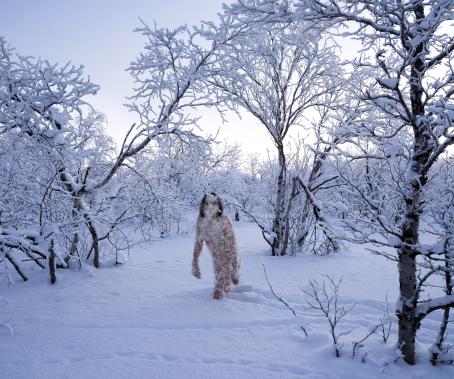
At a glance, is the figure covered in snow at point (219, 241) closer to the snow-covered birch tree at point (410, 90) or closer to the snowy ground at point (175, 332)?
the snowy ground at point (175, 332)

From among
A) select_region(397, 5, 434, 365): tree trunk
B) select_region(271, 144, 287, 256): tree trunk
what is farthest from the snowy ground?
select_region(271, 144, 287, 256): tree trunk

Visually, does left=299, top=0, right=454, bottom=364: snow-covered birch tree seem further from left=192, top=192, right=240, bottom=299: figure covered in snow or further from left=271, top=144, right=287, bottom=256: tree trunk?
left=271, top=144, right=287, bottom=256: tree trunk

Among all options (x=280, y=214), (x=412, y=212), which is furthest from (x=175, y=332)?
(x=280, y=214)

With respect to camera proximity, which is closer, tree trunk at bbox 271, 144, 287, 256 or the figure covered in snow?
the figure covered in snow

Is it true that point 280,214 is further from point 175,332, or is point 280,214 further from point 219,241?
point 175,332

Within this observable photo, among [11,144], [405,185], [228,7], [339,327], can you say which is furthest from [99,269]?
[405,185]

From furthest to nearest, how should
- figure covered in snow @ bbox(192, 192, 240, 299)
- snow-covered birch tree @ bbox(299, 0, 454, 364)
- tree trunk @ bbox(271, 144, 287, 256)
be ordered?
tree trunk @ bbox(271, 144, 287, 256), figure covered in snow @ bbox(192, 192, 240, 299), snow-covered birch tree @ bbox(299, 0, 454, 364)

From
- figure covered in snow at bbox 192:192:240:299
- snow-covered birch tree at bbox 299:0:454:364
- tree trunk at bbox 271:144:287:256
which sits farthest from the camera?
tree trunk at bbox 271:144:287:256

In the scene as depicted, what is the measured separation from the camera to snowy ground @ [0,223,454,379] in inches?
98.7

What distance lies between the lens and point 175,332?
10.4 ft

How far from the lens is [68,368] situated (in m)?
2.49

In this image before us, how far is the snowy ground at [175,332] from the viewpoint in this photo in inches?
98.7

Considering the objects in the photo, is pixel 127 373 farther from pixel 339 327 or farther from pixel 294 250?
pixel 294 250

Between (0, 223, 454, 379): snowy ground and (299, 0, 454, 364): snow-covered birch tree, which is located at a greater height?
(299, 0, 454, 364): snow-covered birch tree
